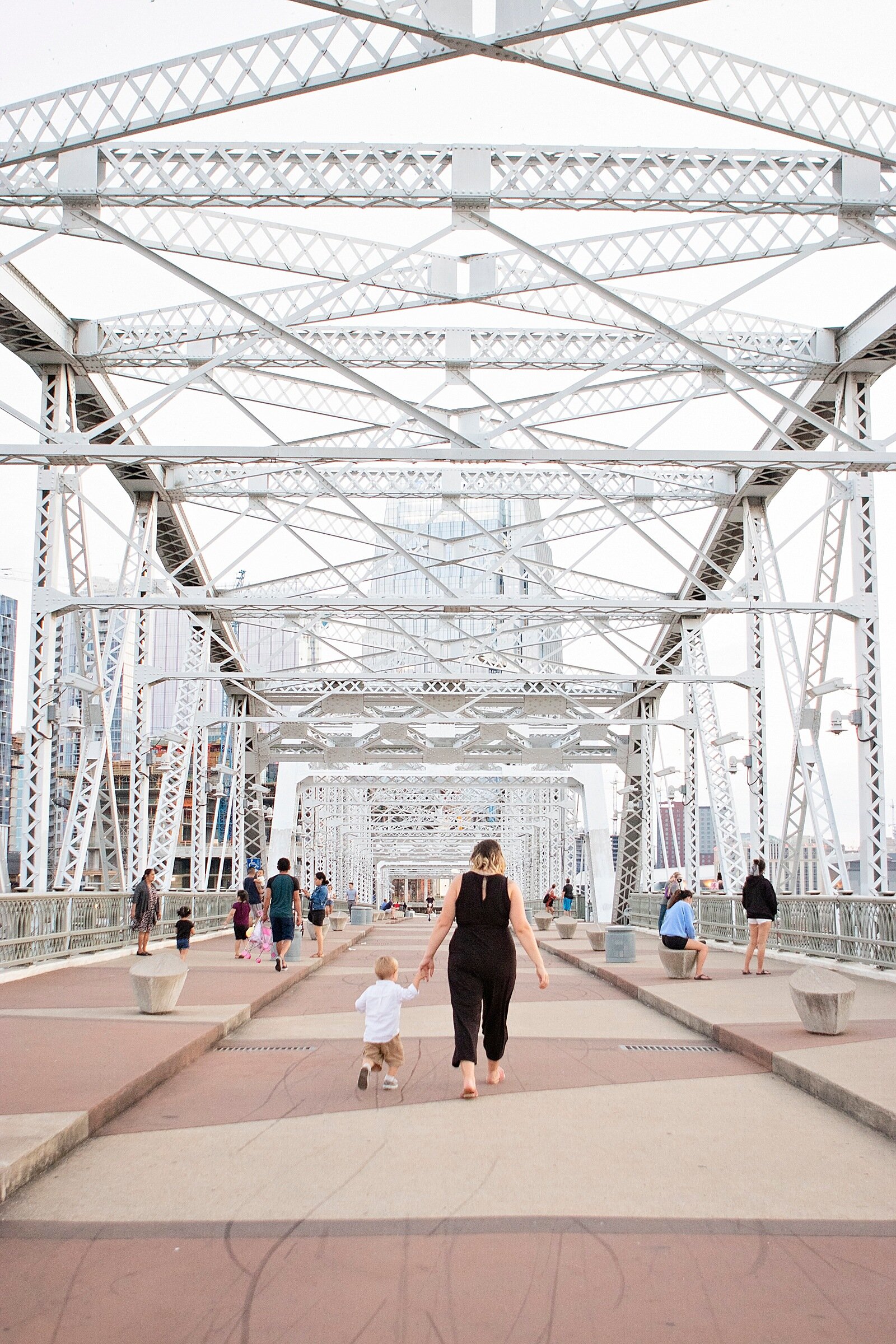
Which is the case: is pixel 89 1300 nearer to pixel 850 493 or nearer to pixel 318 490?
pixel 850 493

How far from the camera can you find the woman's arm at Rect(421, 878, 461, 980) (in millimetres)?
8117

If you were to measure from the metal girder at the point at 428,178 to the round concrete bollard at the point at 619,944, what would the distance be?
35.6 ft

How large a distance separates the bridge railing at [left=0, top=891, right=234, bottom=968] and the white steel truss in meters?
0.91

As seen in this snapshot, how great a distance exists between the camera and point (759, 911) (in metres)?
16.5

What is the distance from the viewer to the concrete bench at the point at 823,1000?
9.84 meters

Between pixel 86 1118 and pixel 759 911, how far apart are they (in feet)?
36.9

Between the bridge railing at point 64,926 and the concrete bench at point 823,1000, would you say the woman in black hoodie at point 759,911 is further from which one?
the bridge railing at point 64,926

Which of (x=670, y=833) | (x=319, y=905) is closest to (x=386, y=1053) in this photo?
(x=319, y=905)

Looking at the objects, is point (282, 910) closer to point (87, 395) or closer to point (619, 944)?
point (619, 944)

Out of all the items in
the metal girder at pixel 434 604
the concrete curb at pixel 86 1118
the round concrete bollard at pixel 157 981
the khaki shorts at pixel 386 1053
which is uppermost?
the metal girder at pixel 434 604

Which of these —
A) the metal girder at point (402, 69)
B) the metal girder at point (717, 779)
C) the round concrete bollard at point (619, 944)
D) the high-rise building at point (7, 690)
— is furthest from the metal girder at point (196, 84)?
the high-rise building at point (7, 690)

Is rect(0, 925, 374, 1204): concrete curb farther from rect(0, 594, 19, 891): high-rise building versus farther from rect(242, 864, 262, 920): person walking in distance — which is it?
rect(0, 594, 19, 891): high-rise building

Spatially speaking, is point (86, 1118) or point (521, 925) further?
point (521, 925)

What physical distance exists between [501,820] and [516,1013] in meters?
66.5
